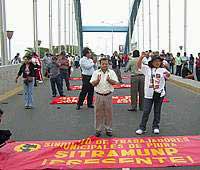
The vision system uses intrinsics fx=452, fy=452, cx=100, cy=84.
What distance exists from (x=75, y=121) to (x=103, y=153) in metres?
4.06

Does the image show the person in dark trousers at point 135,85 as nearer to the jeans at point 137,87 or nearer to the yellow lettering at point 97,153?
the jeans at point 137,87

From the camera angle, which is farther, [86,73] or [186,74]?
[186,74]

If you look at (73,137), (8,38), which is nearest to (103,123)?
(73,137)

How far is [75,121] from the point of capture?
11773mm

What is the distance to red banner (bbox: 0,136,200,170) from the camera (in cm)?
704

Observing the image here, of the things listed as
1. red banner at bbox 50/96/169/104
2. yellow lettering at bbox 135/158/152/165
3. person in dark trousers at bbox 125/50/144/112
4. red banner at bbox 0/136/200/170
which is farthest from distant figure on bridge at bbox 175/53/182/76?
yellow lettering at bbox 135/158/152/165

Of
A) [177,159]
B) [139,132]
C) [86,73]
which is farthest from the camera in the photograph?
[86,73]

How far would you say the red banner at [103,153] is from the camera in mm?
7043

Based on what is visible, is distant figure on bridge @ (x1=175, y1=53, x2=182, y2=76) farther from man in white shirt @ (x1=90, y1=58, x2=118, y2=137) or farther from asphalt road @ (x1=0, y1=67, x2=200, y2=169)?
man in white shirt @ (x1=90, y1=58, x2=118, y2=137)

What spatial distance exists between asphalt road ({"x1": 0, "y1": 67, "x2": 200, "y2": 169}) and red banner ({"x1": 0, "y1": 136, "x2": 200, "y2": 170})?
2.58 feet

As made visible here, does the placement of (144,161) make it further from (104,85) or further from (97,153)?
(104,85)

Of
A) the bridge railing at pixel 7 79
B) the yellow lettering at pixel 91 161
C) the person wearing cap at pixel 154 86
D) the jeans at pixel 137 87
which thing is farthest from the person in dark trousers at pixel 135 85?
the bridge railing at pixel 7 79

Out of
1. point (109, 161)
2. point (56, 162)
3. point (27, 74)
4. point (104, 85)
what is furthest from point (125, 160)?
point (27, 74)

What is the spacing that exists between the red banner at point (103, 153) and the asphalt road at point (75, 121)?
2.58ft
